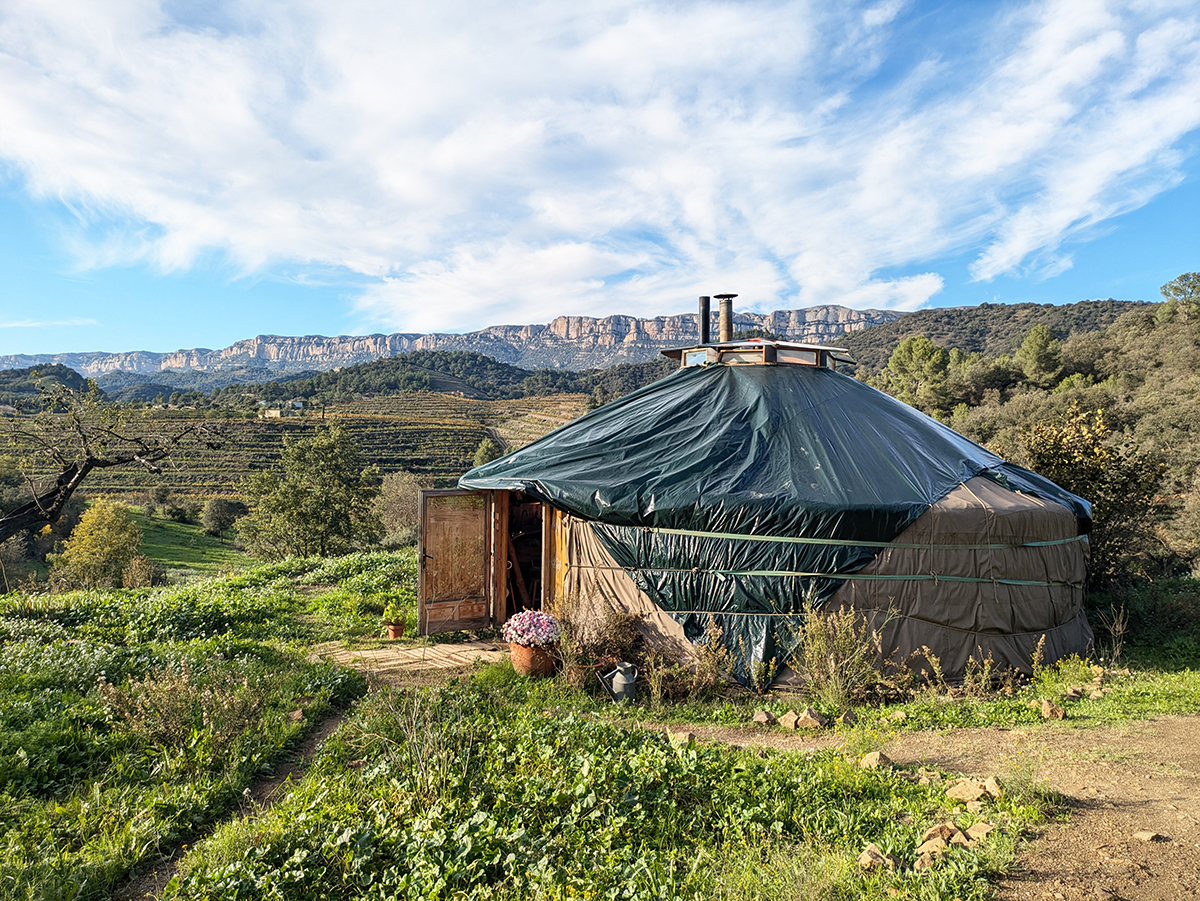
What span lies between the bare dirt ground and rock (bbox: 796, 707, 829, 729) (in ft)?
0.33

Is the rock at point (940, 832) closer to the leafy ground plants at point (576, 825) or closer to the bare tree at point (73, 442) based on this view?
the leafy ground plants at point (576, 825)

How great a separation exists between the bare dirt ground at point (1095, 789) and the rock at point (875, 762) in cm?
17

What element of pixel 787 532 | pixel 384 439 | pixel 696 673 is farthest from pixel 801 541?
pixel 384 439

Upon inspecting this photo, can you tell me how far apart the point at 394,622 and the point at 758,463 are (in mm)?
3930

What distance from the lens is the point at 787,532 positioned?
16.8 feet

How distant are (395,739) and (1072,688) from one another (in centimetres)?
493

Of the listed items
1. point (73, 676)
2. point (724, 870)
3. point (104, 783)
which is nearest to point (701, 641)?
point (724, 870)

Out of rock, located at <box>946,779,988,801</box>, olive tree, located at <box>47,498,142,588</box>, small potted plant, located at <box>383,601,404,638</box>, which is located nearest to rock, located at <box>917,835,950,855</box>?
rock, located at <box>946,779,988,801</box>

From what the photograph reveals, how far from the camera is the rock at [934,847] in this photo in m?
2.52

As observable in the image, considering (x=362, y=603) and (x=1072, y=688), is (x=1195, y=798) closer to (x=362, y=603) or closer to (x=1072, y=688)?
(x=1072, y=688)

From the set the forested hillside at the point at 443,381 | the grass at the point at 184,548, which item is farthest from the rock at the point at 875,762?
the forested hillside at the point at 443,381

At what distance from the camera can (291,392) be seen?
6094cm

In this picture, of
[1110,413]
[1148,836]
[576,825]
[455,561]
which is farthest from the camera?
[1110,413]

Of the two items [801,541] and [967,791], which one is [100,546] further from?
[967,791]
